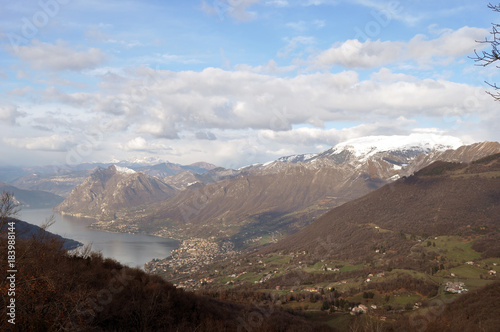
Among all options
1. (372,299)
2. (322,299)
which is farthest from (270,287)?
(372,299)

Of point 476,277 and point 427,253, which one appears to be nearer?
point 476,277


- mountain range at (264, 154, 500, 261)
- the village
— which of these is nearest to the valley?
mountain range at (264, 154, 500, 261)

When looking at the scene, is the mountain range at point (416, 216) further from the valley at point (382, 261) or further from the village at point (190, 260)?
the village at point (190, 260)

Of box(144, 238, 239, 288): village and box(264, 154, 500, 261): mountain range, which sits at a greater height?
box(264, 154, 500, 261): mountain range

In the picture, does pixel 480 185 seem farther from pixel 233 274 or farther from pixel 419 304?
pixel 233 274

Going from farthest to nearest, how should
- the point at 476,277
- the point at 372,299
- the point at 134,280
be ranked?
the point at 476,277 < the point at 372,299 < the point at 134,280

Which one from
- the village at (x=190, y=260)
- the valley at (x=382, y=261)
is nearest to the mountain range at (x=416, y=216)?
the valley at (x=382, y=261)

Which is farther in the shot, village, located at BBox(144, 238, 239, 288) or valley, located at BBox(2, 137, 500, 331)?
village, located at BBox(144, 238, 239, 288)

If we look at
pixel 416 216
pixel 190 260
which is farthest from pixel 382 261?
pixel 190 260

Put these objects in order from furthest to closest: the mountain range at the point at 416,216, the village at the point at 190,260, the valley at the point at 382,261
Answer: the village at the point at 190,260
the mountain range at the point at 416,216
the valley at the point at 382,261

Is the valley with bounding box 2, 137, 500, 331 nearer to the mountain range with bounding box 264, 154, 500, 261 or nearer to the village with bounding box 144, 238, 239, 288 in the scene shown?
the mountain range with bounding box 264, 154, 500, 261

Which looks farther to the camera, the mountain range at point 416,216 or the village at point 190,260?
the village at point 190,260
